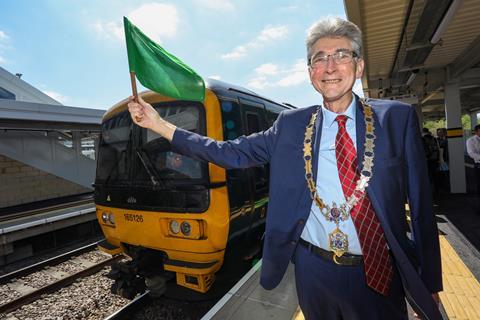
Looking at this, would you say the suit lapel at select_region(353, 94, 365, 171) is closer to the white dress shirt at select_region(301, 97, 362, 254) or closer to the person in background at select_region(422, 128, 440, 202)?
the white dress shirt at select_region(301, 97, 362, 254)

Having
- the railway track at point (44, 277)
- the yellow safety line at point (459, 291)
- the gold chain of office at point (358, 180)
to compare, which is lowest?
the railway track at point (44, 277)

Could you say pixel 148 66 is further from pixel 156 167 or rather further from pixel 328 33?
pixel 156 167

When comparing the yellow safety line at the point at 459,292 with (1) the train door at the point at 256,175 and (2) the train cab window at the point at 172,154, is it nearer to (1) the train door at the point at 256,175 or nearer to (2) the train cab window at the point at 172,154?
(1) the train door at the point at 256,175

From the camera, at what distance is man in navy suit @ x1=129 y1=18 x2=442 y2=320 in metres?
1.33

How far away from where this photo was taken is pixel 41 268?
6.02m

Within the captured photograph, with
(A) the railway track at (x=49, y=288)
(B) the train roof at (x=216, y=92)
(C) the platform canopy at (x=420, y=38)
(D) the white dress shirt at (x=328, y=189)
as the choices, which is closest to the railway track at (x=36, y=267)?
(A) the railway track at (x=49, y=288)

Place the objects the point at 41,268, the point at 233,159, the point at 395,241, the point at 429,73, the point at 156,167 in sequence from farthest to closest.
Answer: the point at 429,73 < the point at 41,268 < the point at 156,167 < the point at 233,159 < the point at 395,241

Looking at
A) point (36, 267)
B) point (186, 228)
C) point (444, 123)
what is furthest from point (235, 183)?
point (444, 123)

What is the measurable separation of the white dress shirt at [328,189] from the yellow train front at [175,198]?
1.72 meters

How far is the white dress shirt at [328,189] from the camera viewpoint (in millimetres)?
1398

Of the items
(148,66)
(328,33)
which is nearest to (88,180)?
(148,66)

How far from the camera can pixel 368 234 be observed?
134 cm

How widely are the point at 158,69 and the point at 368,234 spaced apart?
64.7 inches

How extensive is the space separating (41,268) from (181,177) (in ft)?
15.7
